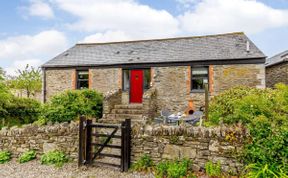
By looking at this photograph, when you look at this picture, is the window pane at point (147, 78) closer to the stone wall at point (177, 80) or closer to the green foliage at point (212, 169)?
the stone wall at point (177, 80)

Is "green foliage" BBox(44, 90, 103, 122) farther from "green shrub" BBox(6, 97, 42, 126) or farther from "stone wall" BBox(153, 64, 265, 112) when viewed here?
"stone wall" BBox(153, 64, 265, 112)

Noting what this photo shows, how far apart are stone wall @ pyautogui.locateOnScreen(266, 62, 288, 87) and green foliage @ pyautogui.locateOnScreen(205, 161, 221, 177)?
10.9 meters

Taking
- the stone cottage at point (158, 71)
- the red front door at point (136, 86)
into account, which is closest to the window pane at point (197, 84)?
the stone cottage at point (158, 71)

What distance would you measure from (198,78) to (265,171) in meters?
8.82

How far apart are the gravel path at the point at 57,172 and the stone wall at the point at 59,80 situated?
879cm

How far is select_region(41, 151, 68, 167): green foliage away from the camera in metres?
6.64

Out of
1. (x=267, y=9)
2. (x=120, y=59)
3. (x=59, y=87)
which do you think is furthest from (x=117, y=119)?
(x=267, y=9)

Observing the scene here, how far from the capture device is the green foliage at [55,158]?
21.8 ft

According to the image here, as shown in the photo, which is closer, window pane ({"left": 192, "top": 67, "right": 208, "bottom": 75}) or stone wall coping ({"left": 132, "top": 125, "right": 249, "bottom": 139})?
stone wall coping ({"left": 132, "top": 125, "right": 249, "bottom": 139})

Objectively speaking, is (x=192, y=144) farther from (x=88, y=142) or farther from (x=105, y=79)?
(x=105, y=79)

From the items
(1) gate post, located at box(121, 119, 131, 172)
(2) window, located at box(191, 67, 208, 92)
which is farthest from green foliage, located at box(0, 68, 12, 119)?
(2) window, located at box(191, 67, 208, 92)

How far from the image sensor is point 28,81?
23.7m

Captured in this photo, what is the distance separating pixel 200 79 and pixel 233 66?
1907mm

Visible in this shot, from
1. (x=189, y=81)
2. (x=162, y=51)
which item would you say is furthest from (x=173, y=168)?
(x=162, y=51)
